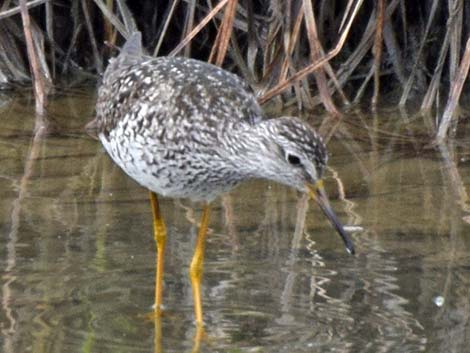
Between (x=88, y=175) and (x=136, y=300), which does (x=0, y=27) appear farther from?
(x=136, y=300)

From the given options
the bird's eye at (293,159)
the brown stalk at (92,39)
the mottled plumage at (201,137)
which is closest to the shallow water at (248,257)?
the mottled plumage at (201,137)

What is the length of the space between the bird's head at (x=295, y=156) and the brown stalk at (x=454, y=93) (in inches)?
107

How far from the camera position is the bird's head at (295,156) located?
459 centimetres

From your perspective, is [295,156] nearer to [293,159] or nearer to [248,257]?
[293,159]

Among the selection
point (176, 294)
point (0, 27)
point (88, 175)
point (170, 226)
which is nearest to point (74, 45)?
point (0, 27)

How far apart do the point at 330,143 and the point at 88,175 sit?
1479 millimetres

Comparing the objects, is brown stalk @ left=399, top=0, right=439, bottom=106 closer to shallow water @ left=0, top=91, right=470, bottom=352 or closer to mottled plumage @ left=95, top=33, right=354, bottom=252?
shallow water @ left=0, top=91, right=470, bottom=352

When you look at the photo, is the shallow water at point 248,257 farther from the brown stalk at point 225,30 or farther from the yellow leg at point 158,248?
the brown stalk at point 225,30

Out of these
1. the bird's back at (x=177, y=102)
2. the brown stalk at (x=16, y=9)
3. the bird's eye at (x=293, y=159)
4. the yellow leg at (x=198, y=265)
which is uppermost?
the brown stalk at (x=16, y=9)

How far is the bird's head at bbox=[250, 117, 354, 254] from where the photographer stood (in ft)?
15.0

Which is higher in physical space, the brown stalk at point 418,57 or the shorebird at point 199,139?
the brown stalk at point 418,57

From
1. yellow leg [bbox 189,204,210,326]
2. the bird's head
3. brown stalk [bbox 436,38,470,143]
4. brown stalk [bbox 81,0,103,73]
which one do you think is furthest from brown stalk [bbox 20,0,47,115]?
the bird's head

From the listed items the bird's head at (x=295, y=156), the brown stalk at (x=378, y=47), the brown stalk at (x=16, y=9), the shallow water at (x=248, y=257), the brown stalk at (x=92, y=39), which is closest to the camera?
the bird's head at (x=295, y=156)

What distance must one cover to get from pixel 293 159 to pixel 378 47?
334cm
